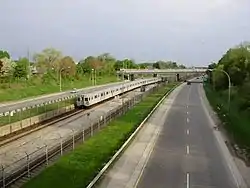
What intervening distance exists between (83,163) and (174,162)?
591cm

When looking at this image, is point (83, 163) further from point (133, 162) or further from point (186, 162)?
point (186, 162)

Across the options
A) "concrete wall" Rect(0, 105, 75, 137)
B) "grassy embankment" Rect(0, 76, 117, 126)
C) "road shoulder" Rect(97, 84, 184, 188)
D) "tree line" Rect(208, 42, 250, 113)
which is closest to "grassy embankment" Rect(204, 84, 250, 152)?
"tree line" Rect(208, 42, 250, 113)

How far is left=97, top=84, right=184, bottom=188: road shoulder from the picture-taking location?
936 inches

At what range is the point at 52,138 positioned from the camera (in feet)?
137

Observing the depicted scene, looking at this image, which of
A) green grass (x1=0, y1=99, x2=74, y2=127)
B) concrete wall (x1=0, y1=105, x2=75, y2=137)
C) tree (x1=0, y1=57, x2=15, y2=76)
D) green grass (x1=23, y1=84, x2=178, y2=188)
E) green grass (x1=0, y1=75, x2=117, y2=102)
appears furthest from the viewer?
tree (x1=0, y1=57, x2=15, y2=76)

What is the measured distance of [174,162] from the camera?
2936cm

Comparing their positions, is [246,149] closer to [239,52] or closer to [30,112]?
[30,112]

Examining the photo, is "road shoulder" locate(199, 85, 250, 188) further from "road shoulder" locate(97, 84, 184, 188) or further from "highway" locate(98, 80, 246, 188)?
"road shoulder" locate(97, 84, 184, 188)

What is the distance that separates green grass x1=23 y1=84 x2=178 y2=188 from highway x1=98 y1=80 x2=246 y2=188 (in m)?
1.22

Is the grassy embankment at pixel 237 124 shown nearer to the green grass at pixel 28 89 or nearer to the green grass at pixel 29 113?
the green grass at pixel 29 113

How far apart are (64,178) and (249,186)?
9.90 meters

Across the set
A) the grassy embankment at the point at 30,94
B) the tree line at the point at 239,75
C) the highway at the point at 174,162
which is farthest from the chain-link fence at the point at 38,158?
the tree line at the point at 239,75

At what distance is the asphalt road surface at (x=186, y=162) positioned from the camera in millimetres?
24078

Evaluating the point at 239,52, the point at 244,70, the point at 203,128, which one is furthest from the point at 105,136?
the point at 239,52
